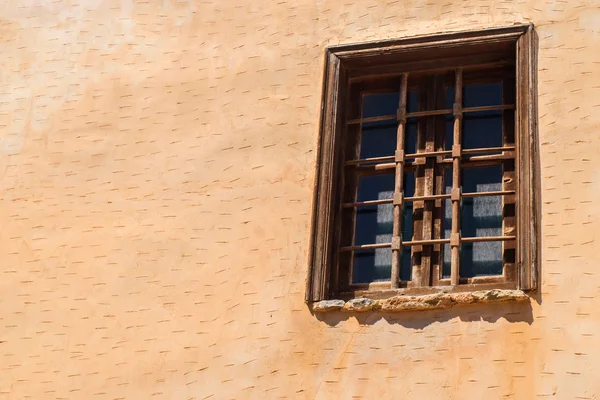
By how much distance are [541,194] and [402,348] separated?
3.36 feet

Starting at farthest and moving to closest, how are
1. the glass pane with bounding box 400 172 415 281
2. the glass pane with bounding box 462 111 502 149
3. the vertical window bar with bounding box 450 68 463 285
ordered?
1. the glass pane with bounding box 462 111 502 149
2. the glass pane with bounding box 400 172 415 281
3. the vertical window bar with bounding box 450 68 463 285

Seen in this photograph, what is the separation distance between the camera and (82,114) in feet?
25.5

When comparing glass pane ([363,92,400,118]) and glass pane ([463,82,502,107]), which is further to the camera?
glass pane ([363,92,400,118])

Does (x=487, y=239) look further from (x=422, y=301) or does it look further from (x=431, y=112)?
(x=431, y=112)

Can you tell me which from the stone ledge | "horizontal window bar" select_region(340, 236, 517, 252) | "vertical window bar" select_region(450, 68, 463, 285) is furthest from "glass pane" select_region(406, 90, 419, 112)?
the stone ledge

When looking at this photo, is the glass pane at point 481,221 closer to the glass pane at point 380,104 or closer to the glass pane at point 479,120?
the glass pane at point 479,120

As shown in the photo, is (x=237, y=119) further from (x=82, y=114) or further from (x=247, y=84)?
(x=82, y=114)

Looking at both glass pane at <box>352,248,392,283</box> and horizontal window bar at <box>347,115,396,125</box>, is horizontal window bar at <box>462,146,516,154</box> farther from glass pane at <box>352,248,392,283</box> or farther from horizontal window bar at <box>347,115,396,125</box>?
glass pane at <box>352,248,392,283</box>

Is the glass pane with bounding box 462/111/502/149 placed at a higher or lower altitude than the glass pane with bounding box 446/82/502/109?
lower

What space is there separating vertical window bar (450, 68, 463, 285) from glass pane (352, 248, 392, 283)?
0.35 metres

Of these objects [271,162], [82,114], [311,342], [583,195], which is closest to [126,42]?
[82,114]

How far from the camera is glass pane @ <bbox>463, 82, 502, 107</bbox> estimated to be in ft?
23.8

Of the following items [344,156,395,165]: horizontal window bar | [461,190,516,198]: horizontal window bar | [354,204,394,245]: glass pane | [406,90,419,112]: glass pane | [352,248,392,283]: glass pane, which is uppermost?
[406,90,419,112]: glass pane

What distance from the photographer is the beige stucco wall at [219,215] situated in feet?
20.9
